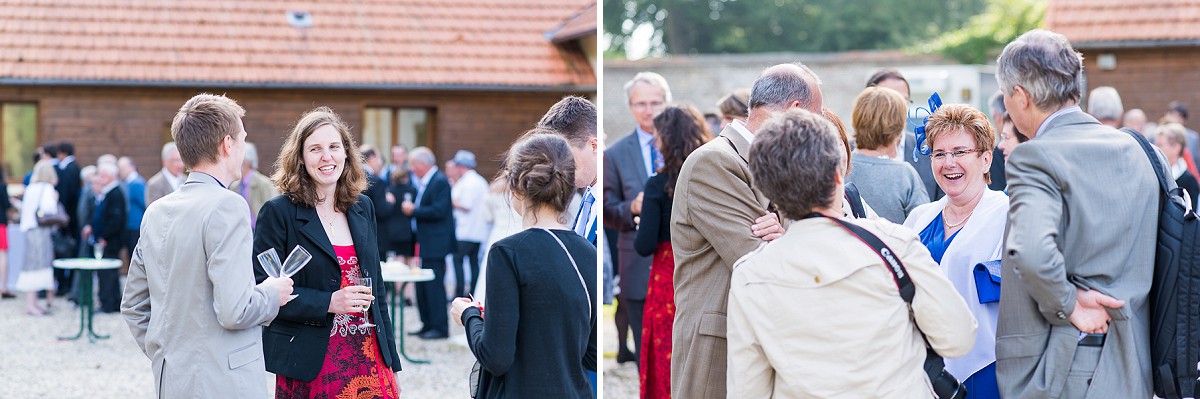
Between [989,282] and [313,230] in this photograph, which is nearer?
[989,282]

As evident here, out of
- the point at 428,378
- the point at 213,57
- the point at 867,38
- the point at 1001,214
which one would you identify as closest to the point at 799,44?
the point at 867,38

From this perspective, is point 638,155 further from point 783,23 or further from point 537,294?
point 783,23

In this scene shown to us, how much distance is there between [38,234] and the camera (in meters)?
12.9

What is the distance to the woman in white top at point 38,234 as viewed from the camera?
1251 cm

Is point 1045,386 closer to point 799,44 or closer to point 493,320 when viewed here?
point 493,320

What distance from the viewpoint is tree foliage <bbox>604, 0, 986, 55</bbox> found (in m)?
37.2

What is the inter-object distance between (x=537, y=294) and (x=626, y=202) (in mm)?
3623

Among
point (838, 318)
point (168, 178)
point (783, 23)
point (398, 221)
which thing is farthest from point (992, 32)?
point (838, 318)

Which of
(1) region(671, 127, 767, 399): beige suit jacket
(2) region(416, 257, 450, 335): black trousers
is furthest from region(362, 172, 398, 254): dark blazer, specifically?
(1) region(671, 127, 767, 399): beige suit jacket

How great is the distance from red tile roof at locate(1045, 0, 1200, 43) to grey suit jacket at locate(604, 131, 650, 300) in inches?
395

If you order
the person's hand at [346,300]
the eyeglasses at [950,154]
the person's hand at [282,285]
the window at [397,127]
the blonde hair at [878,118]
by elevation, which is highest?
the window at [397,127]

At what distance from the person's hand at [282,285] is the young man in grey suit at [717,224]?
3.92 feet

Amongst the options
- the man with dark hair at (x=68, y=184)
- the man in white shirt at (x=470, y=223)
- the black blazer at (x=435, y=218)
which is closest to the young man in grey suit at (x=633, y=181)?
the black blazer at (x=435, y=218)

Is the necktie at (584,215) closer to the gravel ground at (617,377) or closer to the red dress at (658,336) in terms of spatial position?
the red dress at (658,336)
